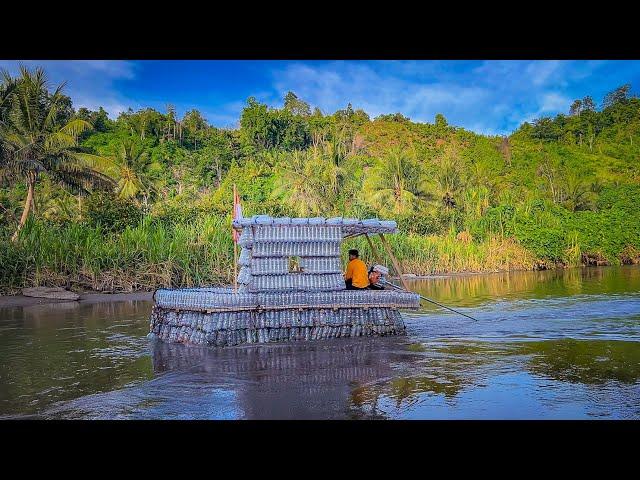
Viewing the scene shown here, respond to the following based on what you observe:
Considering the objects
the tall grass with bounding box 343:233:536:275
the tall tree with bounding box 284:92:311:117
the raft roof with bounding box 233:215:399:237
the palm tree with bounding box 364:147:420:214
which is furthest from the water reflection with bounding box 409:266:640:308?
the tall tree with bounding box 284:92:311:117

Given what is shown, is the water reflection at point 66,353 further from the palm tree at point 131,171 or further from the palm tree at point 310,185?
the palm tree at point 310,185

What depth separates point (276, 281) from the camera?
959cm

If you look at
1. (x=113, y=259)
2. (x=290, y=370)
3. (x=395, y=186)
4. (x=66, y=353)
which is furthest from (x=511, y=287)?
(x=395, y=186)

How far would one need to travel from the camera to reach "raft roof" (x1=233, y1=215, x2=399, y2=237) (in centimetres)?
950

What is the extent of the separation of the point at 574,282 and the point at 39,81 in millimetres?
21290

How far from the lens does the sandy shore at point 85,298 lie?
1648 centimetres

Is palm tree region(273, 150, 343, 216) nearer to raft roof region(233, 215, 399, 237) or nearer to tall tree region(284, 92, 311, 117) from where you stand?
tall tree region(284, 92, 311, 117)

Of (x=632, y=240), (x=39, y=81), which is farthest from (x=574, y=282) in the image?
(x=39, y=81)

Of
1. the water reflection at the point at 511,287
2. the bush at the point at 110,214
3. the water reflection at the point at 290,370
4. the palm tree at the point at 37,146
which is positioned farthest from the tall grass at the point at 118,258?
the water reflection at the point at 290,370

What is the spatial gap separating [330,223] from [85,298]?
10.2 metres

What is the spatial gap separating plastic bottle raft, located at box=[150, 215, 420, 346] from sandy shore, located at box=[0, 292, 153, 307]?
7.84 metres

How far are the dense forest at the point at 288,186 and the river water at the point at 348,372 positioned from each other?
6.23 m

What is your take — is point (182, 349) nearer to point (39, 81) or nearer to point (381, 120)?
point (39, 81)

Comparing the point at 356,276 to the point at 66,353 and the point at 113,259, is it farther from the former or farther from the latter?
the point at 113,259
